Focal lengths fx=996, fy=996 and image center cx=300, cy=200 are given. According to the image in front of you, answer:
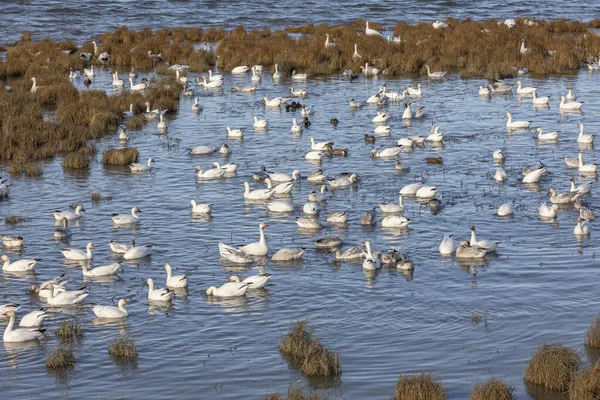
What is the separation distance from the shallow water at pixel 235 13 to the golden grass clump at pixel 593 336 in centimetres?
4242

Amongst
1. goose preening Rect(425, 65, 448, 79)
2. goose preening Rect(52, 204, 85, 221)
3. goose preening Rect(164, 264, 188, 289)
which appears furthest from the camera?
goose preening Rect(425, 65, 448, 79)

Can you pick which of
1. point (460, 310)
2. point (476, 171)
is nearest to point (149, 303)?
point (460, 310)

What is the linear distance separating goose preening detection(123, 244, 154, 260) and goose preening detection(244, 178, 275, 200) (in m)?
4.65

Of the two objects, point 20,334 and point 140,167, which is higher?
point 140,167

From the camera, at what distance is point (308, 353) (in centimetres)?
1389

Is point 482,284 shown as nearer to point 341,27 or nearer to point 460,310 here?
point 460,310

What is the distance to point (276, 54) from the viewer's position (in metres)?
45.8

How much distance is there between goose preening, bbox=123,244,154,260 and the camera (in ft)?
64.2

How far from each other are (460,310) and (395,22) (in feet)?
153

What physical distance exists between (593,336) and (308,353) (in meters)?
4.10

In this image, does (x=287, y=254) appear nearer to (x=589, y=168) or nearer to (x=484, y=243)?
(x=484, y=243)

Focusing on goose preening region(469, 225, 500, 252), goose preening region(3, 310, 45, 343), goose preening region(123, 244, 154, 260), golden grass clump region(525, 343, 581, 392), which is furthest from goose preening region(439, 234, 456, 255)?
goose preening region(3, 310, 45, 343)

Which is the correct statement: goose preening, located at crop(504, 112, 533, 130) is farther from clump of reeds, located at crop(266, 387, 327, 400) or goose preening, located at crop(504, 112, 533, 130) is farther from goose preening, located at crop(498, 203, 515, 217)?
clump of reeds, located at crop(266, 387, 327, 400)

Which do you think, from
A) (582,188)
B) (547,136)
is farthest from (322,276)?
(547,136)
